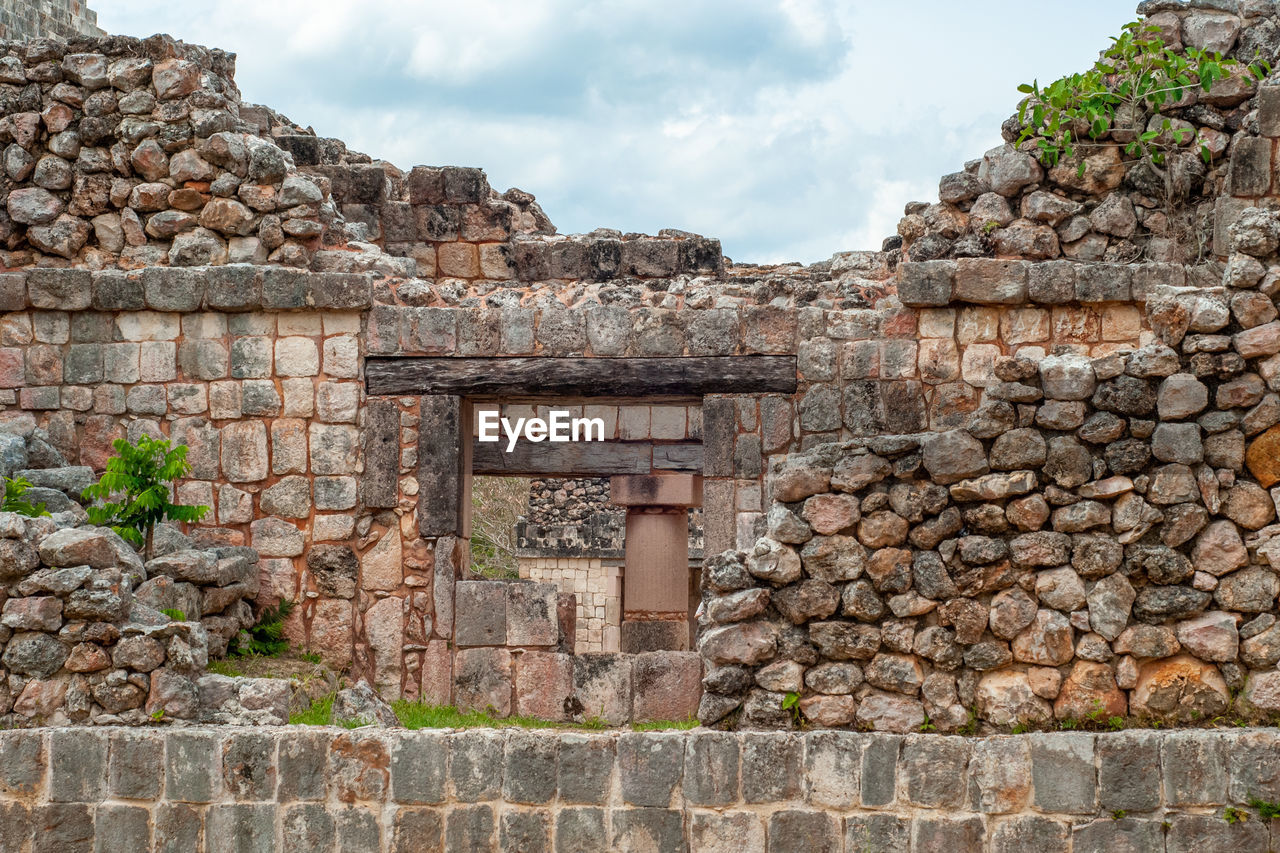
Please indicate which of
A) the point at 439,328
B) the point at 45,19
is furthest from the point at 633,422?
the point at 45,19

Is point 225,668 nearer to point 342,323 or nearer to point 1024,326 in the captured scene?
point 342,323

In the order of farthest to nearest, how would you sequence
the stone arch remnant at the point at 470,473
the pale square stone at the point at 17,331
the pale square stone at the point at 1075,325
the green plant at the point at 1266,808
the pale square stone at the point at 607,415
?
the pale square stone at the point at 607,415 → the pale square stone at the point at 17,331 → the pale square stone at the point at 1075,325 → the stone arch remnant at the point at 470,473 → the green plant at the point at 1266,808

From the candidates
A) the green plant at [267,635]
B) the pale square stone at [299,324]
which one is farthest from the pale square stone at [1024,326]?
the green plant at [267,635]

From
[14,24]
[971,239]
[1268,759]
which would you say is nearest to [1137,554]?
[1268,759]

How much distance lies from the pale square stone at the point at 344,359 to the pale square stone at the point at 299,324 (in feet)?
0.62

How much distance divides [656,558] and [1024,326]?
7.42 m

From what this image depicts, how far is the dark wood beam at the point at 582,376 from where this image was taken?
36.2 ft

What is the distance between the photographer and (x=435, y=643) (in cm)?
1112

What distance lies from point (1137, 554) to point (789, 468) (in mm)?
1647

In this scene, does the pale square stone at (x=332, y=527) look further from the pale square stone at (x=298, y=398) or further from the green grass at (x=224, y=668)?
the green grass at (x=224, y=668)

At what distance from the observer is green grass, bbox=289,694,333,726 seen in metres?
9.27

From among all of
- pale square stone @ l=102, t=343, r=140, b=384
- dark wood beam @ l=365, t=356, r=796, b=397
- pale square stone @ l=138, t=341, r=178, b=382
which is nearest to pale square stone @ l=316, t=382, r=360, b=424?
dark wood beam @ l=365, t=356, r=796, b=397

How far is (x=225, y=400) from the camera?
11.4 m

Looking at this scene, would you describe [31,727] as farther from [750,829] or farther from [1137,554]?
[1137,554]
